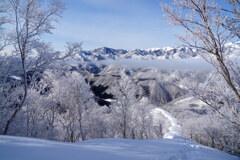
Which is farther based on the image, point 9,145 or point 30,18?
point 30,18

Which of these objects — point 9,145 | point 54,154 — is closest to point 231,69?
point 54,154

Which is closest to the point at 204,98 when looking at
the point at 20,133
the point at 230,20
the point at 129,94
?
the point at 230,20

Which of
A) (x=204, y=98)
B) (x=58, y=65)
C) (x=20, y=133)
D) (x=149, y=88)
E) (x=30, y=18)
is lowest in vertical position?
(x=20, y=133)

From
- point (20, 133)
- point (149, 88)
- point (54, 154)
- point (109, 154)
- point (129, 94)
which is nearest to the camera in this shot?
point (54, 154)

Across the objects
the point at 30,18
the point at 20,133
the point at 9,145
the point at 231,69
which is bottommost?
the point at 20,133

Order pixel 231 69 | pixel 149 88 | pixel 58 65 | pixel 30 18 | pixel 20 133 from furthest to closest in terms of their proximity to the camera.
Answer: pixel 149 88 → pixel 20 133 → pixel 58 65 → pixel 30 18 → pixel 231 69

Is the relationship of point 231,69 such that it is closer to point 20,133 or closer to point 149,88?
point 20,133

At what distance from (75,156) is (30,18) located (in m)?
8.22

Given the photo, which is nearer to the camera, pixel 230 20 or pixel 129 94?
pixel 230 20

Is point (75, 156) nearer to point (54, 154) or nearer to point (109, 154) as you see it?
point (54, 154)

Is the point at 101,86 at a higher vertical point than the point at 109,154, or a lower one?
higher

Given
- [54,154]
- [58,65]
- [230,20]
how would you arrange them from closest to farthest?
[54,154] < [230,20] < [58,65]

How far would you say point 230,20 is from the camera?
4980mm

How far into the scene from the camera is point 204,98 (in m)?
6.51
